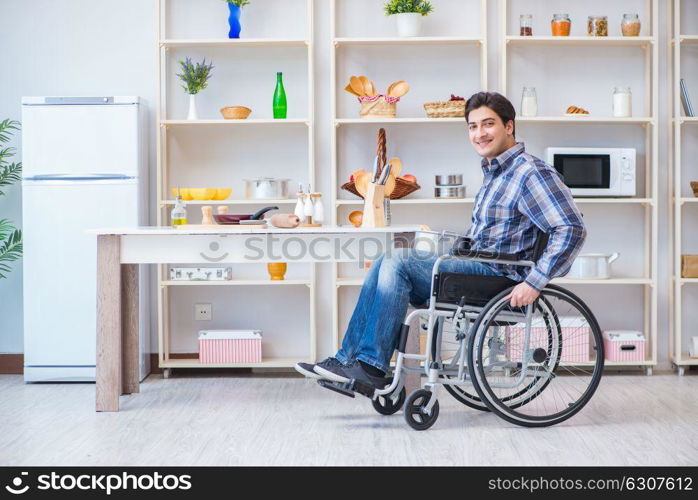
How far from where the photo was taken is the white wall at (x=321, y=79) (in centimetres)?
473

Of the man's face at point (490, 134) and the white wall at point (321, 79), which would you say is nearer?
the man's face at point (490, 134)

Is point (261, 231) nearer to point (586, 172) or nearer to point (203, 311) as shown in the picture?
point (203, 311)

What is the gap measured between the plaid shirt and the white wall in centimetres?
143

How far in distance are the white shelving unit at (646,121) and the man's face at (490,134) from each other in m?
1.16

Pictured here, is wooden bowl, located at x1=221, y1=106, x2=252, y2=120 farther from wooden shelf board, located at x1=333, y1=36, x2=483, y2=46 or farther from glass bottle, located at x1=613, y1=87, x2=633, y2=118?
glass bottle, located at x1=613, y1=87, x2=633, y2=118

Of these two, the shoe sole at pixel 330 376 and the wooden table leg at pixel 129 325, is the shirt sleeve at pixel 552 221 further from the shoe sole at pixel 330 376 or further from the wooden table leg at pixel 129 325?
the wooden table leg at pixel 129 325

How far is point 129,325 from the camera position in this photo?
3.99 m

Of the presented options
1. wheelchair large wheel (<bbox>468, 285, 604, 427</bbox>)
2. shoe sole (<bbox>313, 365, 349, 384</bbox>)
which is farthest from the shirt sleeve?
shoe sole (<bbox>313, 365, 349, 384</bbox>)

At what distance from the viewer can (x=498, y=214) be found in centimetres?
327

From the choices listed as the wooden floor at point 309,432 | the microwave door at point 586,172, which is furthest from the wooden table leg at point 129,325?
the microwave door at point 586,172

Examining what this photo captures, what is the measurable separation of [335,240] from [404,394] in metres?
0.68

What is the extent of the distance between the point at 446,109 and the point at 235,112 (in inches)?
42.2

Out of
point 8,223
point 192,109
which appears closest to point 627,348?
point 192,109

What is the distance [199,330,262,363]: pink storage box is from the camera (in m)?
4.55
